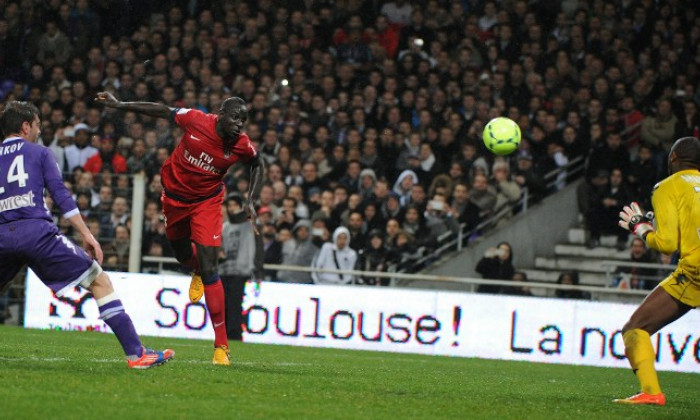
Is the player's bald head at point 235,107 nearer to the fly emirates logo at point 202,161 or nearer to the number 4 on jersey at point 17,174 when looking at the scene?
the fly emirates logo at point 202,161

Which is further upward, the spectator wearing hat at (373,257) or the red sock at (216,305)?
the spectator wearing hat at (373,257)

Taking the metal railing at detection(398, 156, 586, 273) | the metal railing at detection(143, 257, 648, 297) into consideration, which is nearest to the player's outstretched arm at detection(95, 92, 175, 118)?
the metal railing at detection(143, 257, 648, 297)

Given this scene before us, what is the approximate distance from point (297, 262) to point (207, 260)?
7818 mm

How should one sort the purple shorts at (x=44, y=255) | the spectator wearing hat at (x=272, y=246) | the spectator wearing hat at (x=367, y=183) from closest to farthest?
the purple shorts at (x=44, y=255) < the spectator wearing hat at (x=272, y=246) < the spectator wearing hat at (x=367, y=183)

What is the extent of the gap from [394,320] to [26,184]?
28.6ft

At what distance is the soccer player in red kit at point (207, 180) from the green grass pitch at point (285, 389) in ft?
2.22

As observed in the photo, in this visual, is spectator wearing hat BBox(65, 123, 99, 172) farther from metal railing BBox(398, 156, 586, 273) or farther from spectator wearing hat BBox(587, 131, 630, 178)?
spectator wearing hat BBox(587, 131, 630, 178)

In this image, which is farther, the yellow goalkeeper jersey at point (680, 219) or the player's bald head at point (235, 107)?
the player's bald head at point (235, 107)

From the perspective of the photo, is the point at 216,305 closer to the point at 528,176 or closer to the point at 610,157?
the point at 528,176

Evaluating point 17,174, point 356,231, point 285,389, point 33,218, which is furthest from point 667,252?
point 356,231

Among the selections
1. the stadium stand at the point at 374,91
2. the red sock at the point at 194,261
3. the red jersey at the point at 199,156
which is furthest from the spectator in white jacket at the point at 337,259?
the red jersey at the point at 199,156

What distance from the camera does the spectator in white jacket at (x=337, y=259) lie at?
57.5ft

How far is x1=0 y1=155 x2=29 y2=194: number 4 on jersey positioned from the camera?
8.06 m

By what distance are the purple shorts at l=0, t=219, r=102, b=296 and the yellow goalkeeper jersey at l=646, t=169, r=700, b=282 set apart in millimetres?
4169
